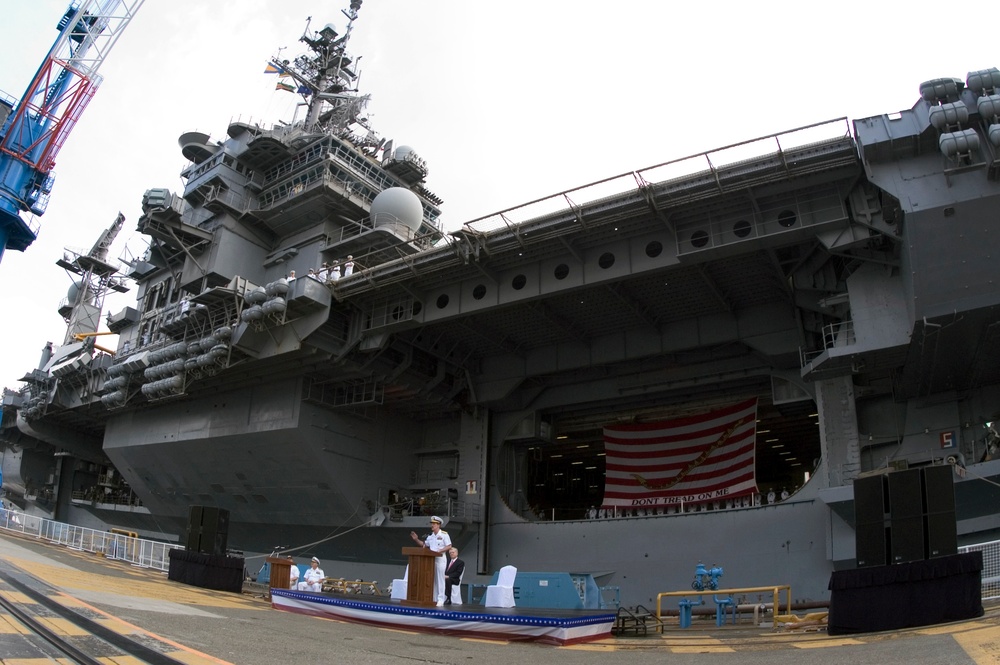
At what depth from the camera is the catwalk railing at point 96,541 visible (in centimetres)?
1798

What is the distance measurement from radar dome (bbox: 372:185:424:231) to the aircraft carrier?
16cm

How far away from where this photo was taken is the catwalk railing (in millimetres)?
17984

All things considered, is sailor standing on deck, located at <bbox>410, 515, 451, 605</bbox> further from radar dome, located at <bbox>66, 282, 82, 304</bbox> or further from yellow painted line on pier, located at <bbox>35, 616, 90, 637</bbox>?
radar dome, located at <bbox>66, 282, 82, 304</bbox>

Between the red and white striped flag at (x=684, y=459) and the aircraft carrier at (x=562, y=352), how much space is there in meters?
0.12

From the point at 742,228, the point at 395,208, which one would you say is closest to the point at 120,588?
the point at 742,228

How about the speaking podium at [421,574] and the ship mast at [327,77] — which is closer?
the speaking podium at [421,574]

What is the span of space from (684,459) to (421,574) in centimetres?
1280

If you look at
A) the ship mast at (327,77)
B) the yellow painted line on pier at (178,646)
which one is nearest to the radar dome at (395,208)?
the ship mast at (327,77)

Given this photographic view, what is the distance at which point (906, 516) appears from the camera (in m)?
7.46

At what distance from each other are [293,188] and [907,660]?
26569 mm

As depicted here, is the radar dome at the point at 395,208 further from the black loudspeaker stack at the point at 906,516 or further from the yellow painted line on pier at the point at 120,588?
the black loudspeaker stack at the point at 906,516

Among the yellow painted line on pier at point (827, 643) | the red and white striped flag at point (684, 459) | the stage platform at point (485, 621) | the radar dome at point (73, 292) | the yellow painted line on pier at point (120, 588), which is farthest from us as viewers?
the radar dome at point (73, 292)

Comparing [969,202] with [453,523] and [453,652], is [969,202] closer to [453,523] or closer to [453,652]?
[453,652]

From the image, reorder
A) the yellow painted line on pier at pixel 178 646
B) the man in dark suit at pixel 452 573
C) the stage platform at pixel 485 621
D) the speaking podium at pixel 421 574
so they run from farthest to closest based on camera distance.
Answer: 1. the man in dark suit at pixel 452 573
2. the speaking podium at pixel 421 574
3. the stage platform at pixel 485 621
4. the yellow painted line on pier at pixel 178 646
